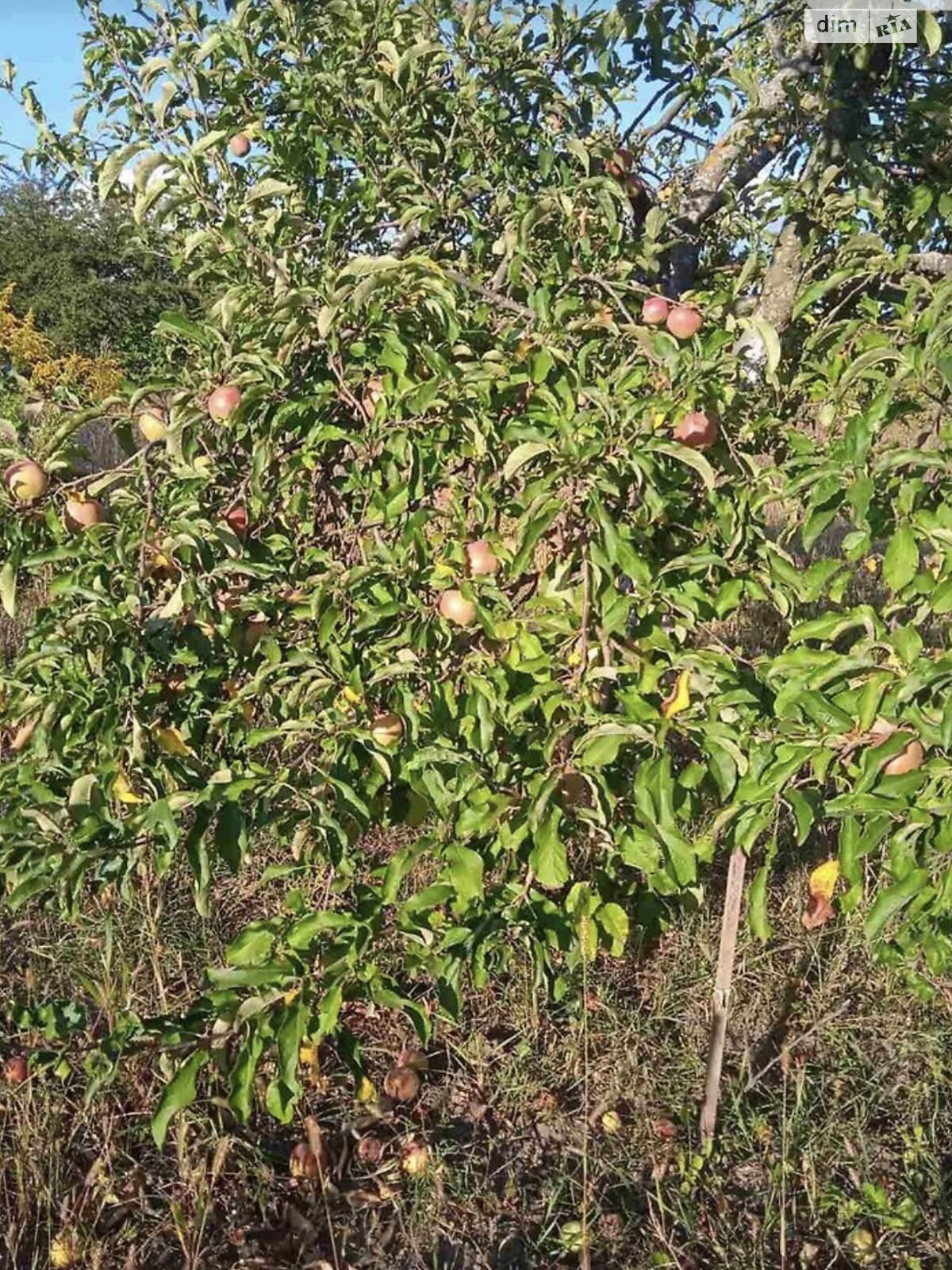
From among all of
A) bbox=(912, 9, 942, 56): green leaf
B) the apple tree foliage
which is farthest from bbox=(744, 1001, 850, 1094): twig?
bbox=(912, 9, 942, 56): green leaf

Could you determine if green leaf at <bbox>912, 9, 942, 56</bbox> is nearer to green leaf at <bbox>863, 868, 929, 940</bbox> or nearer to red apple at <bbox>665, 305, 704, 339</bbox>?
red apple at <bbox>665, 305, 704, 339</bbox>

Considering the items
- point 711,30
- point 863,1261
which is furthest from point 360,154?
point 863,1261

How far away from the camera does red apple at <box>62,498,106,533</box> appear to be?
5.62 ft

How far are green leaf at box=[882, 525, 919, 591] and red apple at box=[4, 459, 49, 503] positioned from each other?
122cm

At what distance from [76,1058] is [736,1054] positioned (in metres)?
1.30

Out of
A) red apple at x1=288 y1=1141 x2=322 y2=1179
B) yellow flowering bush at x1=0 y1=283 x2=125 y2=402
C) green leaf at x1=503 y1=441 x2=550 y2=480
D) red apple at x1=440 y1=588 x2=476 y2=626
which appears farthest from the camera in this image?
yellow flowering bush at x1=0 y1=283 x2=125 y2=402

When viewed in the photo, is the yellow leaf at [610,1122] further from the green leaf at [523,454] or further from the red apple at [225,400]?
the red apple at [225,400]

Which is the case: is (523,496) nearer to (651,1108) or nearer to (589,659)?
(589,659)

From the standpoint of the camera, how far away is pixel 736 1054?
2.23 meters

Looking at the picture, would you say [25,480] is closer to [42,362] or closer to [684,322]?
[684,322]

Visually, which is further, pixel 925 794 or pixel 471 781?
pixel 471 781

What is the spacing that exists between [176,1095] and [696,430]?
1125 mm

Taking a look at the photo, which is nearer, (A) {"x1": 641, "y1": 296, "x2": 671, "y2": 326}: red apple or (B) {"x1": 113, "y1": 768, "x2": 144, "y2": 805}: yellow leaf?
(B) {"x1": 113, "y1": 768, "x2": 144, "y2": 805}: yellow leaf

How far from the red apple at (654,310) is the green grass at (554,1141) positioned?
122 cm
